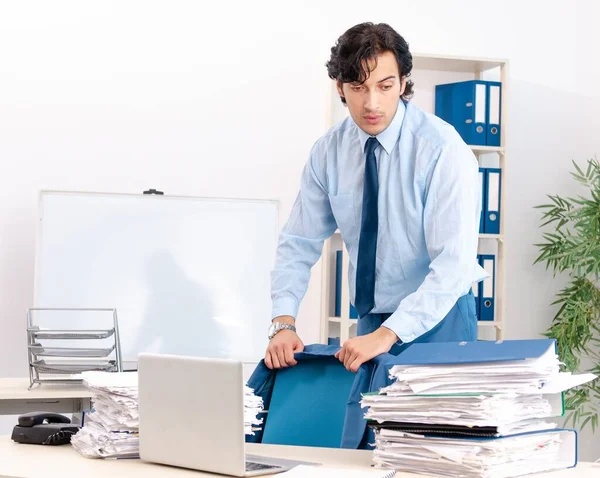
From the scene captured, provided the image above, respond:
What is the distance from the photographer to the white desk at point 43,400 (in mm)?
3059

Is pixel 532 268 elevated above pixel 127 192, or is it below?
below

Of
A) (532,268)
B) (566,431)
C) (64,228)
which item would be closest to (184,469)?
(566,431)

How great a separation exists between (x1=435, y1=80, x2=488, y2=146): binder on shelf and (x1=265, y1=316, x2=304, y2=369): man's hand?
2.36 metres

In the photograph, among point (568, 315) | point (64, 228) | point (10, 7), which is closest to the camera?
point (64, 228)

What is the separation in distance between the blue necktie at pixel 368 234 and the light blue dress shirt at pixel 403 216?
15mm

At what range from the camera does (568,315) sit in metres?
4.32

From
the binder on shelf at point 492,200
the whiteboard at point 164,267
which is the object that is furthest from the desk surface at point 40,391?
the binder on shelf at point 492,200

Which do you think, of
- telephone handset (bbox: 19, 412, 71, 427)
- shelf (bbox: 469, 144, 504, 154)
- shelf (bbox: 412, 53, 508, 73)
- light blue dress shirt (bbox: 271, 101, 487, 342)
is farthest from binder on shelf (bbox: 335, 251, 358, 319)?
telephone handset (bbox: 19, 412, 71, 427)

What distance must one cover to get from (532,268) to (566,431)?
3.09 m

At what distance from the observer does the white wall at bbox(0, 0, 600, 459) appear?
4.02 m

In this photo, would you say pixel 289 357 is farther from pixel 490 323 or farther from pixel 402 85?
pixel 490 323

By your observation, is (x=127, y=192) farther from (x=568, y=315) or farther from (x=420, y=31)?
(x=568, y=315)

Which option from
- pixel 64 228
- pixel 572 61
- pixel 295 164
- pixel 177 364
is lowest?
pixel 177 364

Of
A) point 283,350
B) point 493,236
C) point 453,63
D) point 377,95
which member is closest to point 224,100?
point 453,63
